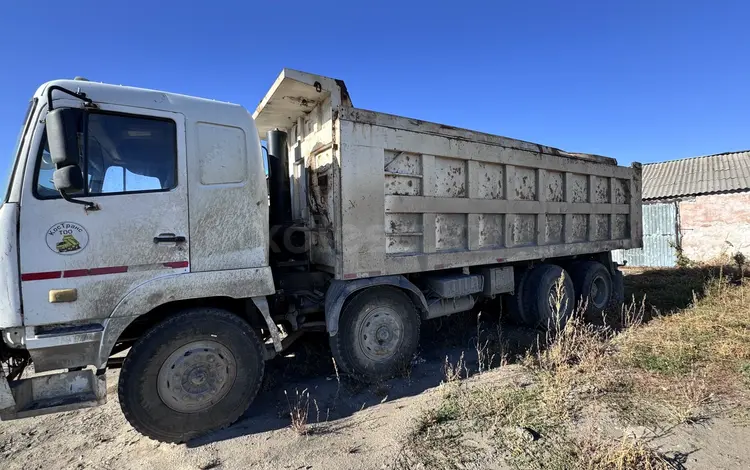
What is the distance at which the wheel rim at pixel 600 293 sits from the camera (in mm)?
7071

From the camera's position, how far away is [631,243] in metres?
7.72

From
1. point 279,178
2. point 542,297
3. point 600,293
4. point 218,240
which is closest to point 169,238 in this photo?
point 218,240

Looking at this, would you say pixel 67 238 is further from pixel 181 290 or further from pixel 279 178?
pixel 279 178

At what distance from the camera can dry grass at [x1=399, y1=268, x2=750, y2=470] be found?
Result: 8.77 feet

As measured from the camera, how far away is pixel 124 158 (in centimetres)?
308

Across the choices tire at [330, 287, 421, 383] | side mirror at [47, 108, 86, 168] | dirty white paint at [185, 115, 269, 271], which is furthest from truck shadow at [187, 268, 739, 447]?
side mirror at [47, 108, 86, 168]

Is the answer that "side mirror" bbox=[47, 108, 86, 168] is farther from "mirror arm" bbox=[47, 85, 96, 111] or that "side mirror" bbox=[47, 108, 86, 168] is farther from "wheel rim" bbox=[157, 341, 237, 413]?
"wheel rim" bbox=[157, 341, 237, 413]

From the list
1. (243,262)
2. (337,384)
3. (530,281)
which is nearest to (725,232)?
(530,281)

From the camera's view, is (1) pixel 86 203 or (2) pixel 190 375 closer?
(1) pixel 86 203

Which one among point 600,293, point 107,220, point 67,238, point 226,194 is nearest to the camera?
point 67,238

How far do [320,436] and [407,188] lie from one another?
2613 mm

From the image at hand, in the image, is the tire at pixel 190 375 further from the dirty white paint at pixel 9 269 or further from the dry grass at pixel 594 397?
the dry grass at pixel 594 397

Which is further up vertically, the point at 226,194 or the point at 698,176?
the point at 698,176

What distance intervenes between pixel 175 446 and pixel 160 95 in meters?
2.86
